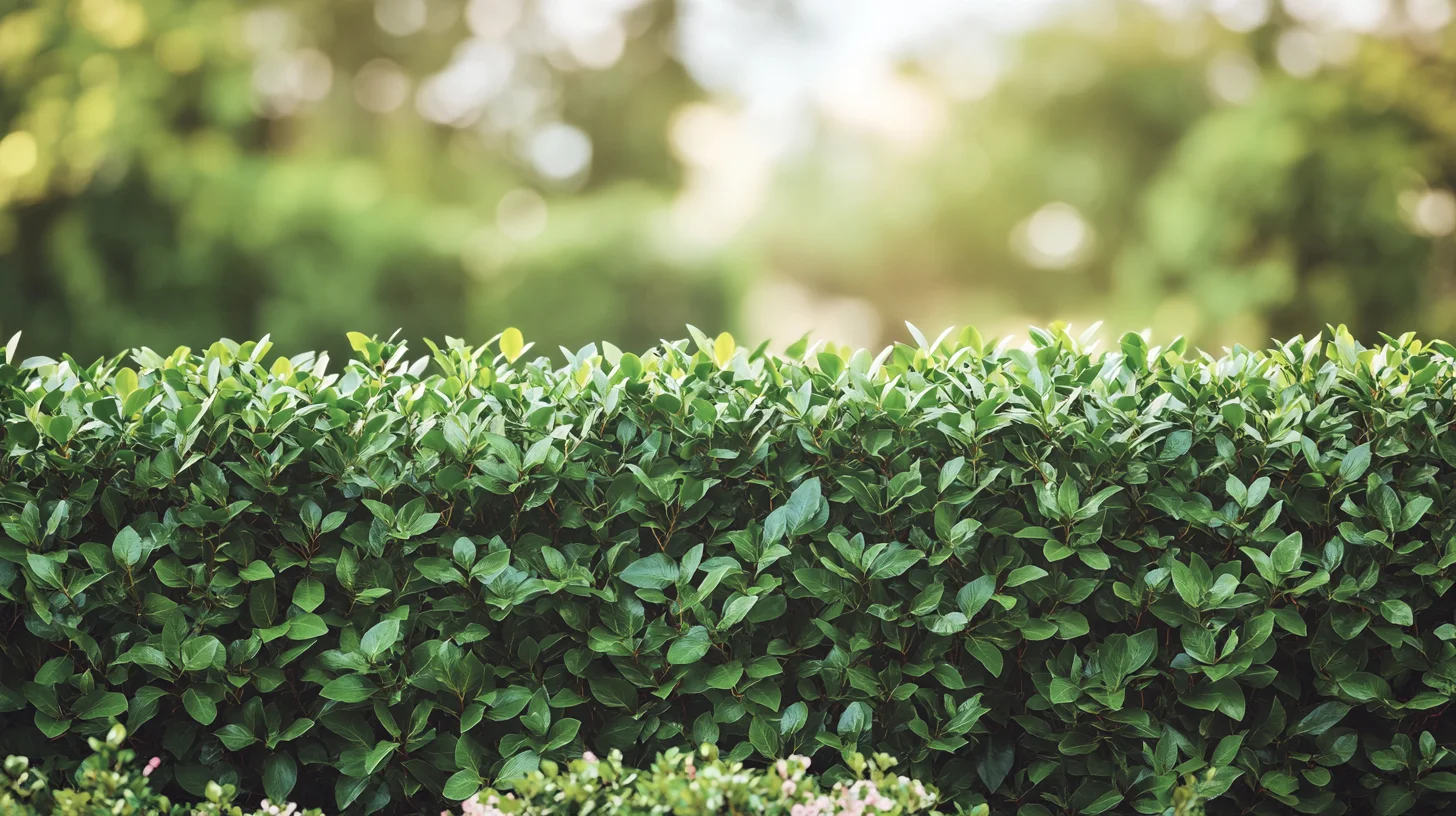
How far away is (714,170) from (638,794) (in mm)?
20733

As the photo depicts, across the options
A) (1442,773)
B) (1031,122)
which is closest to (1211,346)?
(1031,122)

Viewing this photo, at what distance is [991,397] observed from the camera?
2580mm

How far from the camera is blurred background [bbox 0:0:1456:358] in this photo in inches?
400

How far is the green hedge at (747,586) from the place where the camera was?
8.08ft

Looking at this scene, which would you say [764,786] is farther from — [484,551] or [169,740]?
[169,740]

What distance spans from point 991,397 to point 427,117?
1869 cm

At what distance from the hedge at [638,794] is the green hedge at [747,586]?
31 cm

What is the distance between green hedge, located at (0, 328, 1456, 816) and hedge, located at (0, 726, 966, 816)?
1.01 feet

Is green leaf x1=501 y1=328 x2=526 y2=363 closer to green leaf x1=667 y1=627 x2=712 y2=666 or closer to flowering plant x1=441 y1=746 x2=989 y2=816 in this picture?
green leaf x1=667 y1=627 x2=712 y2=666

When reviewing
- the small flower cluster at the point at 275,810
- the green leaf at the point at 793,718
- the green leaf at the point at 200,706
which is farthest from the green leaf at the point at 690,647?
the green leaf at the point at 200,706

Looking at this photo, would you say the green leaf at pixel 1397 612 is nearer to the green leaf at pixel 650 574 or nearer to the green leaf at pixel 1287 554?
the green leaf at pixel 1287 554

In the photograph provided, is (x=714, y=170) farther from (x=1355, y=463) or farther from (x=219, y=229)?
(x=1355, y=463)

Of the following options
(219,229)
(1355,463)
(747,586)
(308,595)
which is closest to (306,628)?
(308,595)

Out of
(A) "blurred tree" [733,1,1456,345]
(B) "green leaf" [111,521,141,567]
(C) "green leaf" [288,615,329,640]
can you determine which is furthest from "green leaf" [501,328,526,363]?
(A) "blurred tree" [733,1,1456,345]
